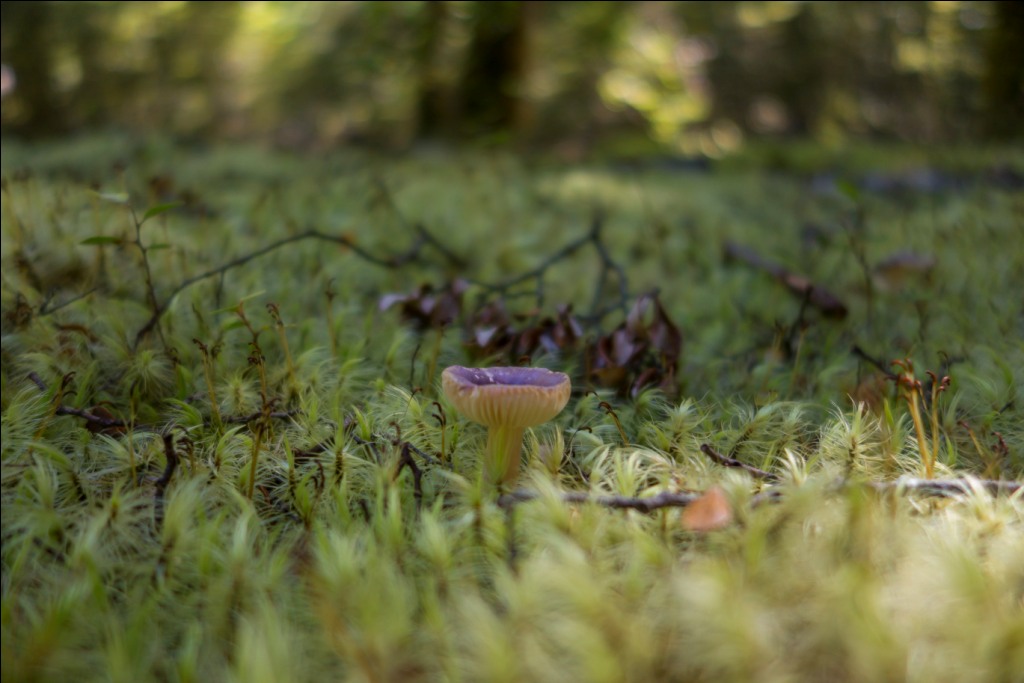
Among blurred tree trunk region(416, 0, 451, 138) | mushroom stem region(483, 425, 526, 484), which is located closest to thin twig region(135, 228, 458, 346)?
mushroom stem region(483, 425, 526, 484)

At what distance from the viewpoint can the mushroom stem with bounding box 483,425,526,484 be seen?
126 cm

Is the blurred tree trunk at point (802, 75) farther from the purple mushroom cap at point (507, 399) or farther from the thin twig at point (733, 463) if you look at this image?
the purple mushroom cap at point (507, 399)

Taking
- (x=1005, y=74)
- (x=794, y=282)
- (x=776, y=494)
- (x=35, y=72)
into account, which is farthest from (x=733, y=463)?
(x=35, y=72)

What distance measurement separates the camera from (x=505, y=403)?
→ 1165 mm

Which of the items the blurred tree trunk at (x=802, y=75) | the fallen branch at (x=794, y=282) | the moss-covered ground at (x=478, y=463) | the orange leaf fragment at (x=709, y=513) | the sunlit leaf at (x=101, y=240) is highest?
the sunlit leaf at (x=101, y=240)

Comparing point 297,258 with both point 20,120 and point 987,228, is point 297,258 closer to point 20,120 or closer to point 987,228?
point 987,228

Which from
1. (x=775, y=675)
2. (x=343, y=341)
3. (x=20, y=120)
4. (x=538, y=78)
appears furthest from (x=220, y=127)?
(x=775, y=675)

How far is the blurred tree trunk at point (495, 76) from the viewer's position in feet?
16.7

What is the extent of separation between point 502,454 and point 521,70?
4470 mm

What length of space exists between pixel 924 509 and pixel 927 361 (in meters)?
0.77

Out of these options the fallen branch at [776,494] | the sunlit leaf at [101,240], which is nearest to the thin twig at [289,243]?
the sunlit leaf at [101,240]

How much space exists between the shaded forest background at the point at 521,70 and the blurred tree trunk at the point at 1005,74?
0.01 meters

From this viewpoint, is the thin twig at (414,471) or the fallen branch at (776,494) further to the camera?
the thin twig at (414,471)

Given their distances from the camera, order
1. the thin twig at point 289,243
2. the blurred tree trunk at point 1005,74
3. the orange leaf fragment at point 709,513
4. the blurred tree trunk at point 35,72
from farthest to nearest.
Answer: the blurred tree trunk at point 35,72 < the blurred tree trunk at point 1005,74 < the thin twig at point 289,243 < the orange leaf fragment at point 709,513
